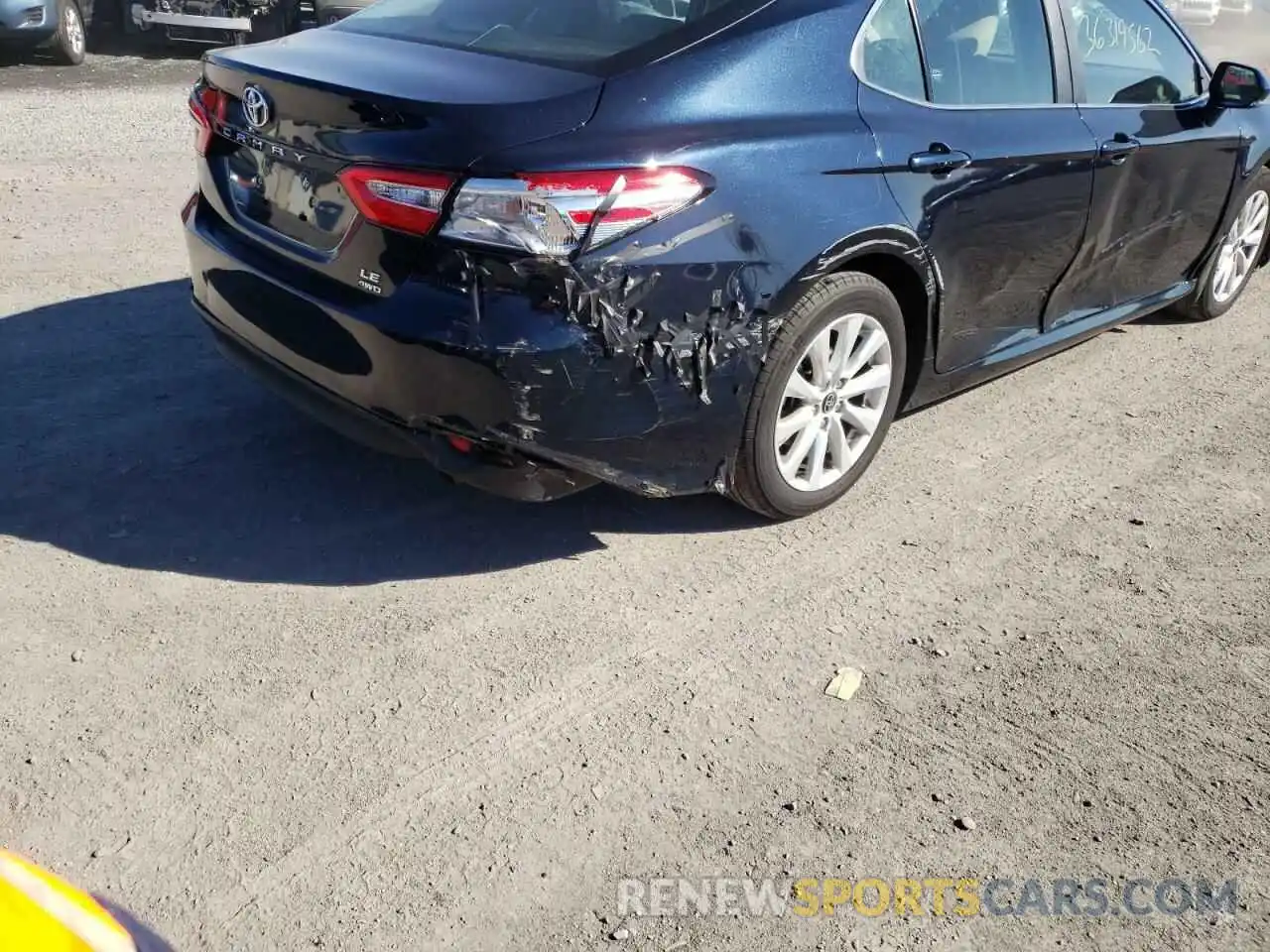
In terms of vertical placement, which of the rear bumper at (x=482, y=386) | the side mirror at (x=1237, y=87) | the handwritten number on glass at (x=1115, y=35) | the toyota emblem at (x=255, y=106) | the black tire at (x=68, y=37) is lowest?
the black tire at (x=68, y=37)

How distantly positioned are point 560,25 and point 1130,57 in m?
2.59

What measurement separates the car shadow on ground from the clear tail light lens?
1038mm

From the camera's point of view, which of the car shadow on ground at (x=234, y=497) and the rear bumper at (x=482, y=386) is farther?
the car shadow on ground at (x=234, y=497)

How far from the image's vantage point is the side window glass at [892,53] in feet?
11.9

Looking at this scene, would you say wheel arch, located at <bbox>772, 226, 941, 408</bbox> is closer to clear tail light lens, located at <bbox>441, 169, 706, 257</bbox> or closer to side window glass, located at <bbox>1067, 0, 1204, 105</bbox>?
clear tail light lens, located at <bbox>441, 169, 706, 257</bbox>

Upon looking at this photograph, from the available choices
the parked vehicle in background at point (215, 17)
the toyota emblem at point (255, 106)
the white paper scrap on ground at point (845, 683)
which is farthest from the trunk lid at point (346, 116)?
the parked vehicle in background at point (215, 17)

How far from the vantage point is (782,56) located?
3.41 m

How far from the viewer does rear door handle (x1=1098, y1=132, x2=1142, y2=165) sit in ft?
14.7

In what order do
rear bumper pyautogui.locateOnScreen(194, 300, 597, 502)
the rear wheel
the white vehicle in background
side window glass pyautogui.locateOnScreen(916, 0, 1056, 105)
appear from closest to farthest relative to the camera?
rear bumper pyautogui.locateOnScreen(194, 300, 597, 502), side window glass pyautogui.locateOnScreen(916, 0, 1056, 105), the rear wheel, the white vehicle in background

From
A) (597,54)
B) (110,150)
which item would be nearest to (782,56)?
(597,54)

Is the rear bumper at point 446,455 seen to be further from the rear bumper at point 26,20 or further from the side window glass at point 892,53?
the rear bumper at point 26,20

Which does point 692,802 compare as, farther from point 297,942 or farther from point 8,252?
point 8,252

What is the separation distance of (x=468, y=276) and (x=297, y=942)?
5.08 feet

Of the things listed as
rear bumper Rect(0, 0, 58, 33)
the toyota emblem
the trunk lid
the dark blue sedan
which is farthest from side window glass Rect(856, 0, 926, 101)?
rear bumper Rect(0, 0, 58, 33)
